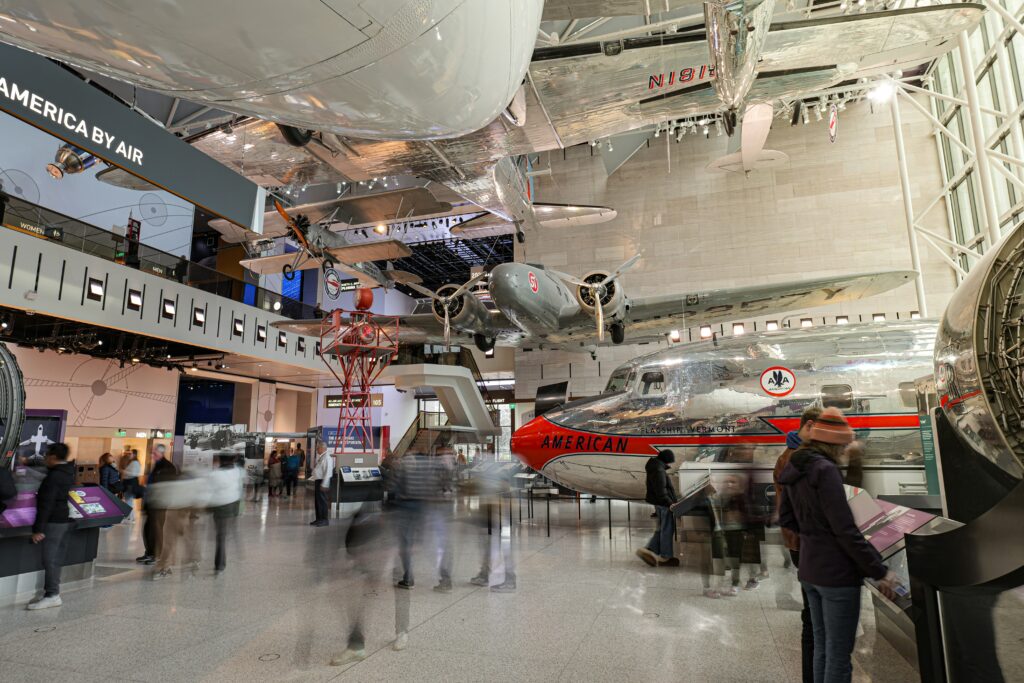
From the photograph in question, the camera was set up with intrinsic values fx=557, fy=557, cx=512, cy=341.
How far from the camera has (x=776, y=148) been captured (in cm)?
1464

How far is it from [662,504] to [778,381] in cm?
209

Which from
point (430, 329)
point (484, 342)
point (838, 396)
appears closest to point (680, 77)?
point (838, 396)

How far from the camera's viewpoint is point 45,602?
474 cm

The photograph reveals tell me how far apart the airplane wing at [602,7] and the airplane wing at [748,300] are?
6.46 meters

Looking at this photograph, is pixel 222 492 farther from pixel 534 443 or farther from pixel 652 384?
pixel 652 384

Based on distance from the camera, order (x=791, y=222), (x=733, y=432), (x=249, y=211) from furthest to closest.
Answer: (x=791, y=222)
(x=733, y=432)
(x=249, y=211)

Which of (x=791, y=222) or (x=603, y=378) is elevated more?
(x=791, y=222)

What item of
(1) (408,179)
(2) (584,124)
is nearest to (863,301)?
(2) (584,124)

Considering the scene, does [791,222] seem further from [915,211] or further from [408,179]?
[408,179]

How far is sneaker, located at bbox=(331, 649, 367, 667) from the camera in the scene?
3.47m

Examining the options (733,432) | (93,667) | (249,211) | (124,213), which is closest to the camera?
(93,667)

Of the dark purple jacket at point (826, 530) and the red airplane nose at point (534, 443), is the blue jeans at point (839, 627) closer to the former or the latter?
the dark purple jacket at point (826, 530)

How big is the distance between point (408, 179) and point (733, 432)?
32.5 feet

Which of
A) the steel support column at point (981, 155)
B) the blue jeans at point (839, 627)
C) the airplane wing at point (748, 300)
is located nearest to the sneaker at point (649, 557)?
the blue jeans at point (839, 627)
